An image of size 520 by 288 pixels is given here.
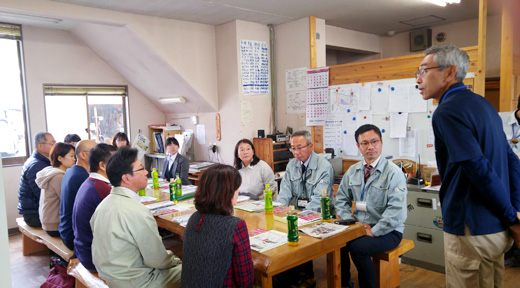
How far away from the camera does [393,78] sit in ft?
13.5

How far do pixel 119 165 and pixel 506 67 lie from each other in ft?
12.9

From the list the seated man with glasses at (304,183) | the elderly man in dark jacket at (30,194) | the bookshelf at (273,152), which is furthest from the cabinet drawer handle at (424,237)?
the elderly man in dark jacket at (30,194)

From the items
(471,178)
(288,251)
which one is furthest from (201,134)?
(471,178)

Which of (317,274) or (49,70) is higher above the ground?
(49,70)

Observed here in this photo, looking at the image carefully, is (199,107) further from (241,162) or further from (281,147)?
(241,162)

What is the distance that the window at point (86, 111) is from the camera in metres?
5.39

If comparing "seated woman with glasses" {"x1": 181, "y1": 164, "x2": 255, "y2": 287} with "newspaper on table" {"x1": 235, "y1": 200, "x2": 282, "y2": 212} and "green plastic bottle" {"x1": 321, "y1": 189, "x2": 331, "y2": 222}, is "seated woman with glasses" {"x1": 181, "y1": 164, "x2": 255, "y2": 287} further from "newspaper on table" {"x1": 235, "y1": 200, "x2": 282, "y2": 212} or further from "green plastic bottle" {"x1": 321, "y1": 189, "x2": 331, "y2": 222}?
"newspaper on table" {"x1": 235, "y1": 200, "x2": 282, "y2": 212}

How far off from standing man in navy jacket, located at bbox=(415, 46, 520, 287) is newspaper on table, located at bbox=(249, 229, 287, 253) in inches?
33.9

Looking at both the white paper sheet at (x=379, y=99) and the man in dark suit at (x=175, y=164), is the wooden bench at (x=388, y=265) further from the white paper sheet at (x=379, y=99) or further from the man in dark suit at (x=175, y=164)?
the man in dark suit at (x=175, y=164)

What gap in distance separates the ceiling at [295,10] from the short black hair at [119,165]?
2518 mm

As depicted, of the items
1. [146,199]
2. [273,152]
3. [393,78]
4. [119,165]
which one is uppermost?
[393,78]

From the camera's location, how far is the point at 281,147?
5176 mm

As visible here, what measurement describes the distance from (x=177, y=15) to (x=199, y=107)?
1.43 metres

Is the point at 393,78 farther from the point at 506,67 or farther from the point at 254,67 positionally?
the point at 254,67
